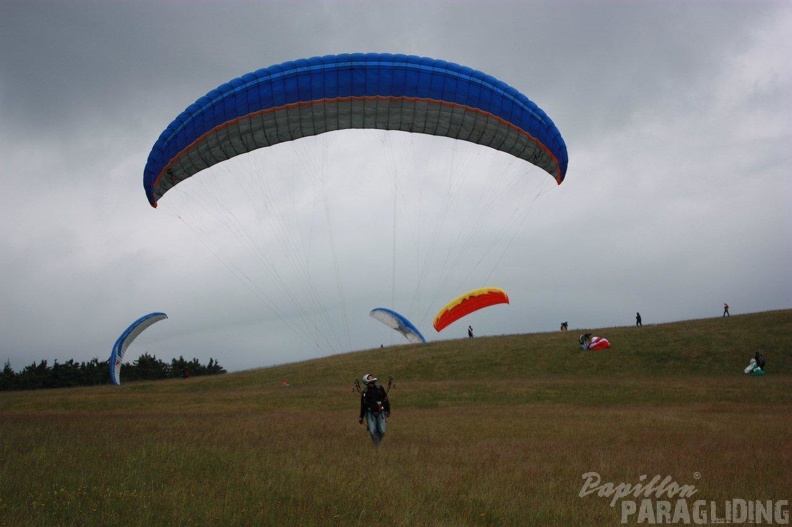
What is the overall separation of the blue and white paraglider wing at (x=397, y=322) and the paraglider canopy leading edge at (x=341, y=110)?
99.9 feet

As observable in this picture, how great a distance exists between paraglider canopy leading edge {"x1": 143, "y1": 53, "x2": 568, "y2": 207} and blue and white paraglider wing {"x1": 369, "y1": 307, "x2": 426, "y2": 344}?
3044cm

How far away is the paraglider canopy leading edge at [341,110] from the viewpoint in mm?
17016

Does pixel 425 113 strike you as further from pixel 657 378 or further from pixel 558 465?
pixel 657 378

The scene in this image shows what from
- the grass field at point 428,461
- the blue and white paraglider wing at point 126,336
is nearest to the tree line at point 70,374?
the blue and white paraglider wing at point 126,336

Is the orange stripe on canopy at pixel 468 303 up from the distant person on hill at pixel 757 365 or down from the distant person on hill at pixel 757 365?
up

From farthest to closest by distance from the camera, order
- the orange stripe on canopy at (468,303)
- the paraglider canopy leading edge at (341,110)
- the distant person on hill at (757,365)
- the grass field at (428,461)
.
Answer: the orange stripe on canopy at (468,303) < the distant person on hill at (757,365) < the paraglider canopy leading edge at (341,110) < the grass field at (428,461)

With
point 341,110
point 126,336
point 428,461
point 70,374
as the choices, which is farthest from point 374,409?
point 70,374

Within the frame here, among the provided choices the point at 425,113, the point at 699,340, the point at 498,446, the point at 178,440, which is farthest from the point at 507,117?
the point at 699,340

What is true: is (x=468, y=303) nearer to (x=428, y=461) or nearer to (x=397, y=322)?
(x=397, y=322)

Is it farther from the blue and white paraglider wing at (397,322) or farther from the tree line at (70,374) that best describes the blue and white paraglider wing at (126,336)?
the tree line at (70,374)

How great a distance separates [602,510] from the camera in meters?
6.67

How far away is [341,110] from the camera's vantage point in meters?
18.3

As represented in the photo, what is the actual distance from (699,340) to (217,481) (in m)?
37.3

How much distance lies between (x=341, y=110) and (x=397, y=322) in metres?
33.0
